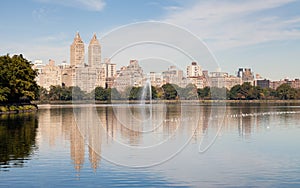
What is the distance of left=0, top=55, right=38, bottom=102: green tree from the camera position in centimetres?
6731

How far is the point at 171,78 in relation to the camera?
163 metres

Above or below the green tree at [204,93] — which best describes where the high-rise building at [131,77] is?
above

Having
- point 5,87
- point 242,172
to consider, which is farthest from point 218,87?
point 242,172

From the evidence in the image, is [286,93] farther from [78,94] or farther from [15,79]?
[15,79]

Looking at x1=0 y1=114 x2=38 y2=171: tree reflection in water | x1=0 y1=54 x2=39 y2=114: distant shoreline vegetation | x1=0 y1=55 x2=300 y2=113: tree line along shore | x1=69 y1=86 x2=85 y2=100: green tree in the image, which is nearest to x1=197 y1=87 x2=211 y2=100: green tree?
x1=0 y1=55 x2=300 y2=113: tree line along shore

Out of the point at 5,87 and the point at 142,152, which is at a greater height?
the point at 5,87

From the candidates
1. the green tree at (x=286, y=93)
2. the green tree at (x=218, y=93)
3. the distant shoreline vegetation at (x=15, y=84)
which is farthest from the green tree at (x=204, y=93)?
the distant shoreline vegetation at (x=15, y=84)

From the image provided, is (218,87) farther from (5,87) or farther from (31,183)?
(31,183)

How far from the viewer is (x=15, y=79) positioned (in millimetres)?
69188

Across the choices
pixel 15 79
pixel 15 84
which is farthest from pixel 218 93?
pixel 15 84

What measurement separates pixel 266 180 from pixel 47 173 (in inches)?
306

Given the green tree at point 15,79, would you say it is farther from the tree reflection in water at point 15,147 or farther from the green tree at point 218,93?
the green tree at point 218,93

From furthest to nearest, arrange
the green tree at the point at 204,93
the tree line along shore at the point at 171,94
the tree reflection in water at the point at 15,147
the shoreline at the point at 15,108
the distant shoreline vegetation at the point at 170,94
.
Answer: the green tree at the point at 204,93 → the distant shoreline vegetation at the point at 170,94 → the tree line along shore at the point at 171,94 → the shoreline at the point at 15,108 → the tree reflection in water at the point at 15,147

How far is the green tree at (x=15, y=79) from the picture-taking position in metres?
67.3
